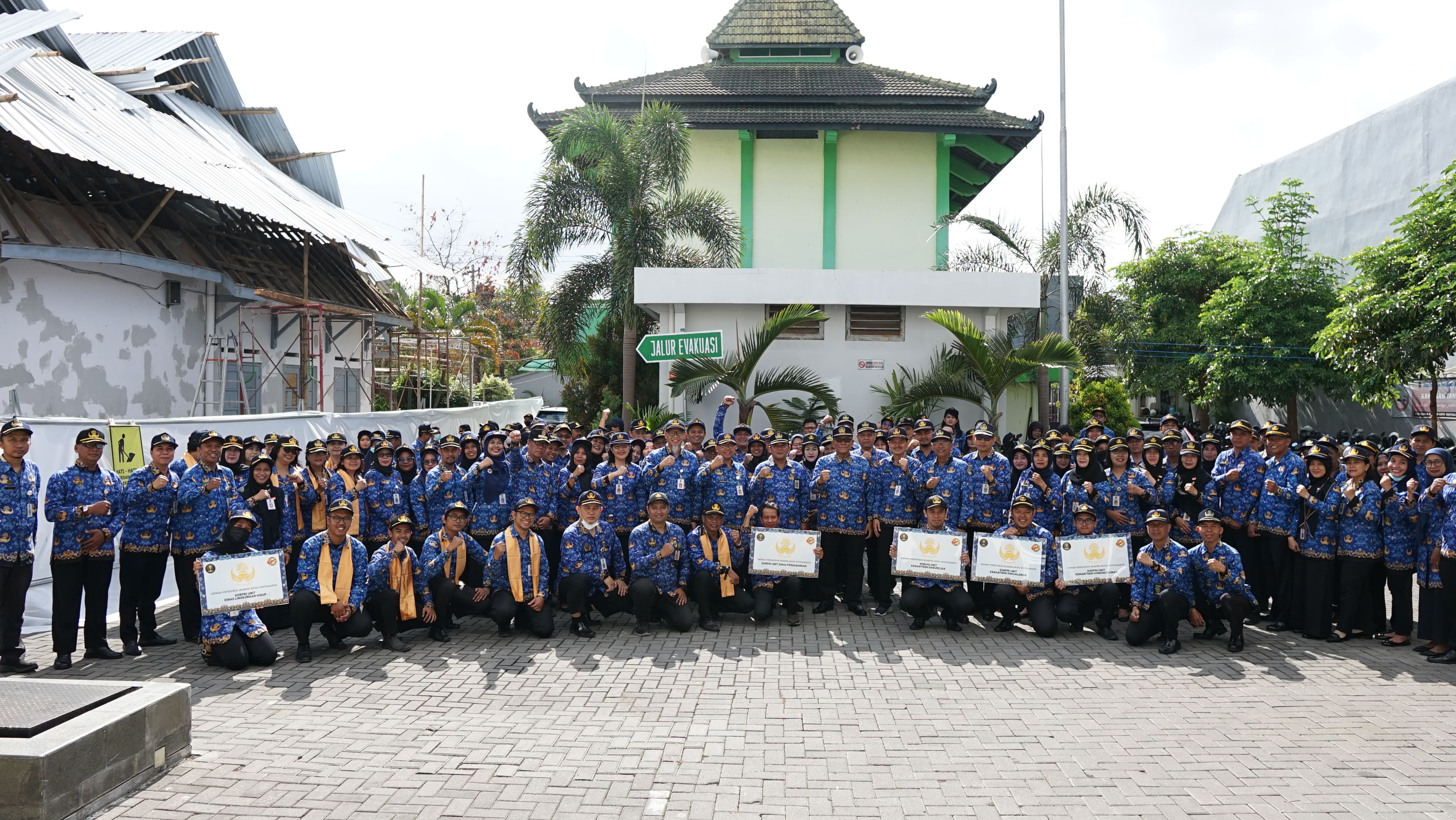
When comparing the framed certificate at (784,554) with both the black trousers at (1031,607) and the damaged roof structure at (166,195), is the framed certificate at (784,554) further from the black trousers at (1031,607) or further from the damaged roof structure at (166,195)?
the damaged roof structure at (166,195)

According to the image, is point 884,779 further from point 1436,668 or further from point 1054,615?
point 1436,668

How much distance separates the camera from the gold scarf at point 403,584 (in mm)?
8312

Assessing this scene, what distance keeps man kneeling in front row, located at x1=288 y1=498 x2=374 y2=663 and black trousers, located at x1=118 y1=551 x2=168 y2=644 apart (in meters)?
1.22

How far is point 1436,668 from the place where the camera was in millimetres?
7707

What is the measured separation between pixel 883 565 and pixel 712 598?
1853 millimetres

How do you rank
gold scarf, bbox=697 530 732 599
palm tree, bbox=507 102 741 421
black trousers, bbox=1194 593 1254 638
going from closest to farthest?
black trousers, bbox=1194 593 1254 638 < gold scarf, bbox=697 530 732 599 < palm tree, bbox=507 102 741 421

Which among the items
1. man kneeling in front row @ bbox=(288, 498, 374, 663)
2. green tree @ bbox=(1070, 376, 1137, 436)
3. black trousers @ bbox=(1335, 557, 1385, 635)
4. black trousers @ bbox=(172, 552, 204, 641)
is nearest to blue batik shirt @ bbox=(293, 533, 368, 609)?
man kneeling in front row @ bbox=(288, 498, 374, 663)

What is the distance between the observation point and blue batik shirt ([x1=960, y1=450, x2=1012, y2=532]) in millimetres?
9734

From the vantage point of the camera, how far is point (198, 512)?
8.27 m

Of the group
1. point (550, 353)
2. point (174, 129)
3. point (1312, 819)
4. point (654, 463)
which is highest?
point (174, 129)

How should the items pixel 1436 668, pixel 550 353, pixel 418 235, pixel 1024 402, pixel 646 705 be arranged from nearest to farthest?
pixel 646 705 → pixel 1436 668 → pixel 1024 402 → pixel 550 353 → pixel 418 235

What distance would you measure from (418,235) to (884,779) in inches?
1676

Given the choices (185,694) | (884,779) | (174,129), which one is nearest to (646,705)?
(884,779)

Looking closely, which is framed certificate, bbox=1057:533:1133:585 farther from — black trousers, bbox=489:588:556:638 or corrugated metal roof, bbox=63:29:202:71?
corrugated metal roof, bbox=63:29:202:71
